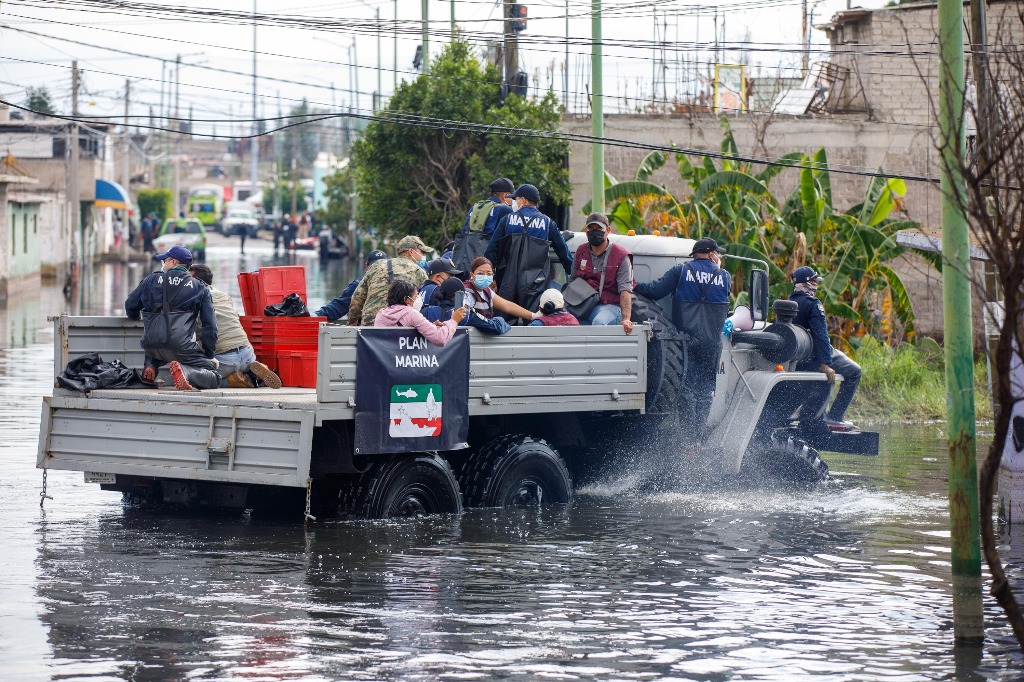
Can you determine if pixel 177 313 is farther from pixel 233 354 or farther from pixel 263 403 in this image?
pixel 263 403

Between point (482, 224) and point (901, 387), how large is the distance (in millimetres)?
9230

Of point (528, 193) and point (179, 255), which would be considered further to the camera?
point (528, 193)

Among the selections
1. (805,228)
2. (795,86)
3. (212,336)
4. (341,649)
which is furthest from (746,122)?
(341,649)

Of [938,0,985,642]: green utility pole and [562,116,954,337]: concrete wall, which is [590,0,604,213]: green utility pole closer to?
[562,116,954,337]: concrete wall

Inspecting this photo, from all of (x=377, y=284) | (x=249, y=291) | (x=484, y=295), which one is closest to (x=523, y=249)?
(x=484, y=295)

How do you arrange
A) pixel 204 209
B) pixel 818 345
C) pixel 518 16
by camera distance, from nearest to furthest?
pixel 818 345, pixel 518 16, pixel 204 209

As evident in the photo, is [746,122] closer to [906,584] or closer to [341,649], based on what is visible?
[906,584]

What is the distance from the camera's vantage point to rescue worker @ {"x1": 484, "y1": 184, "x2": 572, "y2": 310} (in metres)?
13.5

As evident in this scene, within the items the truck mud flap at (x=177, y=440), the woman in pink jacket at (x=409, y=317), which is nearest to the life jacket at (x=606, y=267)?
the woman in pink jacket at (x=409, y=317)

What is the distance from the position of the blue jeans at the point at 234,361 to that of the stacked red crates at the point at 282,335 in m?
0.31

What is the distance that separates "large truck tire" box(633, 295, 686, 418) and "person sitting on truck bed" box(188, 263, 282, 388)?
10.3ft

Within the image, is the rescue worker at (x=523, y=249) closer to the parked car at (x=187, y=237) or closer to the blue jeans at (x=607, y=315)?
the blue jeans at (x=607, y=315)

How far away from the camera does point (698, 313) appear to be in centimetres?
1351

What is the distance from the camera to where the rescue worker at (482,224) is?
13.9 m
